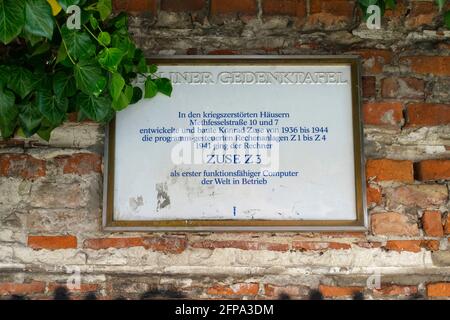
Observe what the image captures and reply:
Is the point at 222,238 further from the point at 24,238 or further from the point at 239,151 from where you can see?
the point at 24,238

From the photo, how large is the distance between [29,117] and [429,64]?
1380 mm

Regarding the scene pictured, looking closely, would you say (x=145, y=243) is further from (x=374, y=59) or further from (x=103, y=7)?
(x=374, y=59)

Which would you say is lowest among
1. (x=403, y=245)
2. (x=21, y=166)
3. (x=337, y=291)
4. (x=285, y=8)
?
(x=337, y=291)

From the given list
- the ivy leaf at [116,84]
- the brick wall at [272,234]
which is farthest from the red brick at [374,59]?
the ivy leaf at [116,84]

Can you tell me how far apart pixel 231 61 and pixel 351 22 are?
1.53 ft

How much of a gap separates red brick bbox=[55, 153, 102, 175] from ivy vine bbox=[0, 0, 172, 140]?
135 mm

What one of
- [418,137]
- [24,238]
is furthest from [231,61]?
[24,238]

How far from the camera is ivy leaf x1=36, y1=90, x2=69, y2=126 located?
1.54 m

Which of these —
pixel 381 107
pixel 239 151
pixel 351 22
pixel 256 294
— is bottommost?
pixel 256 294

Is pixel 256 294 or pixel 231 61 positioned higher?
pixel 231 61

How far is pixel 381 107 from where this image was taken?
1825mm

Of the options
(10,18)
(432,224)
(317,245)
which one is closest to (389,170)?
(432,224)

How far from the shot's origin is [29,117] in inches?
61.7

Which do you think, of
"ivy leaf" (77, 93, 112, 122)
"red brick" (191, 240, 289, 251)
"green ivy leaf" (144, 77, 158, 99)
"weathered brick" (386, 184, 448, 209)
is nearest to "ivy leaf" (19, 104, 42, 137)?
"ivy leaf" (77, 93, 112, 122)
